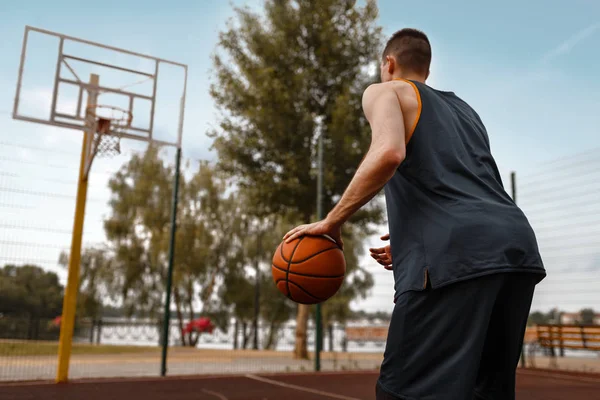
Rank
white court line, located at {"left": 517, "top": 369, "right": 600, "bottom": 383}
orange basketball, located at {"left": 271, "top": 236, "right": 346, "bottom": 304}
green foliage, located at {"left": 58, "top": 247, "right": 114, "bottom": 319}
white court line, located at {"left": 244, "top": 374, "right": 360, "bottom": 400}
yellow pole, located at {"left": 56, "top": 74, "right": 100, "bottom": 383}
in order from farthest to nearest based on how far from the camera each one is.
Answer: green foliage, located at {"left": 58, "top": 247, "right": 114, "bottom": 319}, white court line, located at {"left": 517, "top": 369, "right": 600, "bottom": 383}, yellow pole, located at {"left": 56, "top": 74, "right": 100, "bottom": 383}, white court line, located at {"left": 244, "top": 374, "right": 360, "bottom": 400}, orange basketball, located at {"left": 271, "top": 236, "right": 346, "bottom": 304}

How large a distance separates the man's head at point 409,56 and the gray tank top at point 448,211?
137 mm

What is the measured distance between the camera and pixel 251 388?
6.59 m

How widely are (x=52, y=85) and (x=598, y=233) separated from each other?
27.7ft

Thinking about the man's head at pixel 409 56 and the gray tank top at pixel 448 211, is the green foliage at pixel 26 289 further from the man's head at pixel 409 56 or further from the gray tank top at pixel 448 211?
the gray tank top at pixel 448 211

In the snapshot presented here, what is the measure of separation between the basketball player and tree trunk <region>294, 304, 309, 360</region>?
10908 millimetres

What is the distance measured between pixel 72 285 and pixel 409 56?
6.21 meters

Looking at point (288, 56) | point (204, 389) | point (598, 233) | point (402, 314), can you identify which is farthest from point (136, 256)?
point (402, 314)

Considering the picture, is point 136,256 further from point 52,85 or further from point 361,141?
point 52,85

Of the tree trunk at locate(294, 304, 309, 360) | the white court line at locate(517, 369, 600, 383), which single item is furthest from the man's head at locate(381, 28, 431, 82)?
the tree trunk at locate(294, 304, 309, 360)

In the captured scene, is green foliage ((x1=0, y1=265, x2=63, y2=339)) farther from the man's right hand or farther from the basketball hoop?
the man's right hand

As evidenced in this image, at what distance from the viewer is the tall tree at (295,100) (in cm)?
1231

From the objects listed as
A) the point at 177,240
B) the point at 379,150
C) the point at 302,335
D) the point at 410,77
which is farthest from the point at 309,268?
the point at 177,240

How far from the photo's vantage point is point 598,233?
→ 7949 mm

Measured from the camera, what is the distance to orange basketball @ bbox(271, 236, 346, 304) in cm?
206
